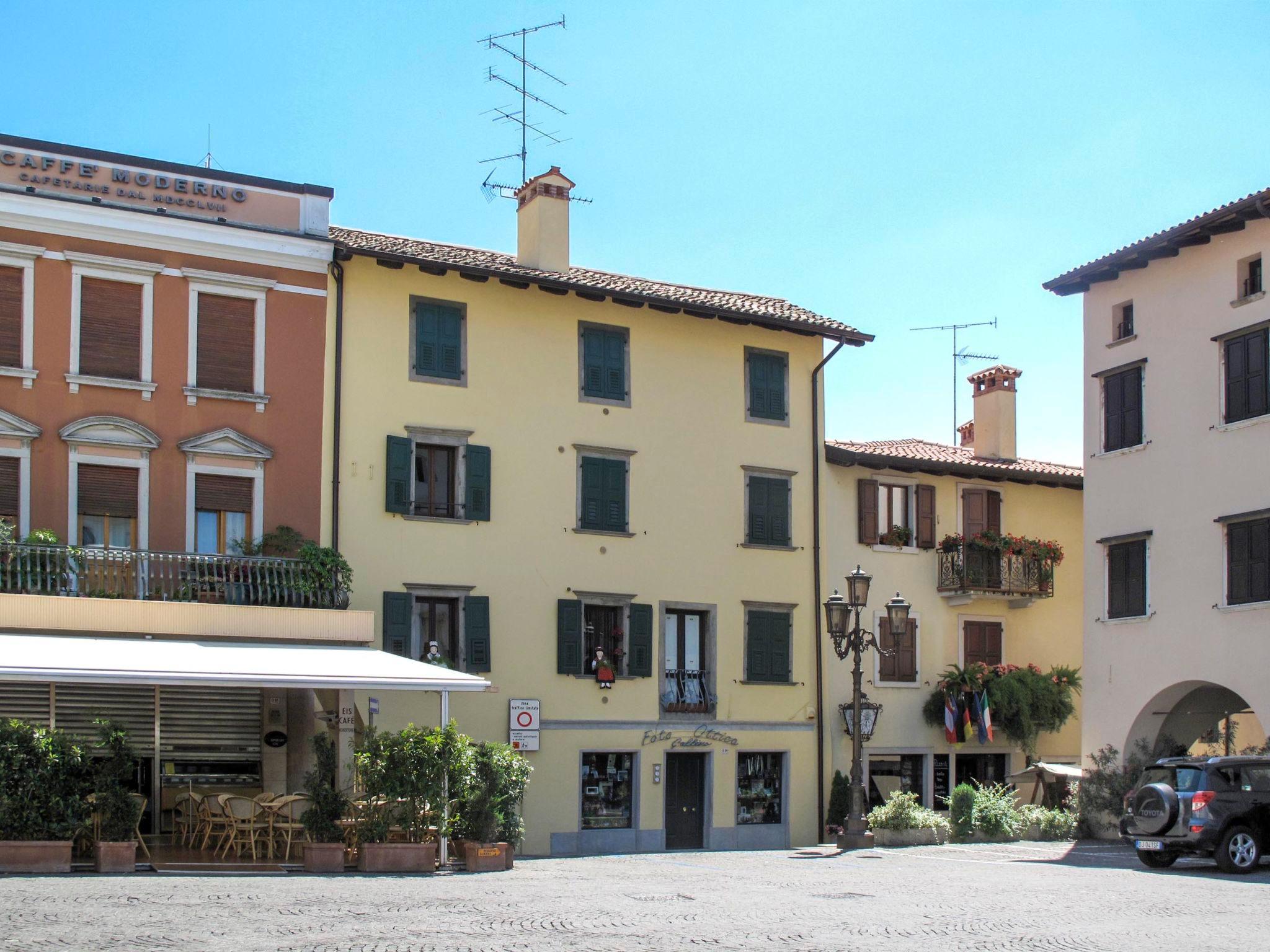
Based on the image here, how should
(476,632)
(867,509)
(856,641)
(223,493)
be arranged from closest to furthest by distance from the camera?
(856,641)
(223,493)
(476,632)
(867,509)

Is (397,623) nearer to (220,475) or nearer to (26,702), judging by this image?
(220,475)

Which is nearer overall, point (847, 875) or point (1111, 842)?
point (847, 875)

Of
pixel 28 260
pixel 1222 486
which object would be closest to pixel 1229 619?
pixel 1222 486

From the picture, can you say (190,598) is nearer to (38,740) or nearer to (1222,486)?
(38,740)

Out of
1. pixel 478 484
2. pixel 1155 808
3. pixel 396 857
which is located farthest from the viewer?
pixel 478 484

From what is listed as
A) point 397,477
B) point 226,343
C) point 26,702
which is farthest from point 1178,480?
point 26,702

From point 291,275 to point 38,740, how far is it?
1055 centimetres

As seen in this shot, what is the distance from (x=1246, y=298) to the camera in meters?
25.7

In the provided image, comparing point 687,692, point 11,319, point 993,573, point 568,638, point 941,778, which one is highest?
point 11,319

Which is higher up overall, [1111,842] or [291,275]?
[291,275]

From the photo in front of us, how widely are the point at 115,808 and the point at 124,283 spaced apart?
10.1 meters

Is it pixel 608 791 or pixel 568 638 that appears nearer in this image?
pixel 568 638

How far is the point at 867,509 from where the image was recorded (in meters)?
33.1

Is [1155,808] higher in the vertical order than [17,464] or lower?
lower
